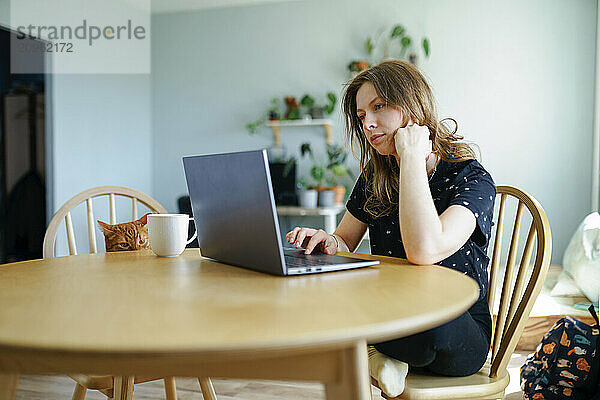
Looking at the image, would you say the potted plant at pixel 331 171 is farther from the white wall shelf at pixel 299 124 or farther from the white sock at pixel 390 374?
the white sock at pixel 390 374

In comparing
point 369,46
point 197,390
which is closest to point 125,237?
point 197,390

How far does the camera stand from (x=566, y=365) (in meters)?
1.89

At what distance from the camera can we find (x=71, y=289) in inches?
35.0

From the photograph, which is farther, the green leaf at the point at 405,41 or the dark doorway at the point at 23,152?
the green leaf at the point at 405,41

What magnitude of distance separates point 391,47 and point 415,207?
372cm

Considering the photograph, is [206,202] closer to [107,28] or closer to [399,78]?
[399,78]

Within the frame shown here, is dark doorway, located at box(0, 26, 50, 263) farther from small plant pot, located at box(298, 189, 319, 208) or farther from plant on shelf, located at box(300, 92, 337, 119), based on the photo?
plant on shelf, located at box(300, 92, 337, 119)

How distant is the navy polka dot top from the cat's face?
647 mm

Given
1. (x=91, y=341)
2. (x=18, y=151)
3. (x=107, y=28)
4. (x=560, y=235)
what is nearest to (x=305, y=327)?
(x=91, y=341)

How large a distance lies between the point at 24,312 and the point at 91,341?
0.19 m

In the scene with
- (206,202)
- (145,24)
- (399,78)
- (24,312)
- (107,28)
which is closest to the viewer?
(24,312)

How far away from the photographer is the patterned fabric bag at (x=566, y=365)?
1.84 m

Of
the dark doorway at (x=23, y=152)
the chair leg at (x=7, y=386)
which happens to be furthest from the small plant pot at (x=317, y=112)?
the chair leg at (x=7, y=386)

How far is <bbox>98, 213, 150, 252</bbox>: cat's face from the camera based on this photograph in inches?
59.4
